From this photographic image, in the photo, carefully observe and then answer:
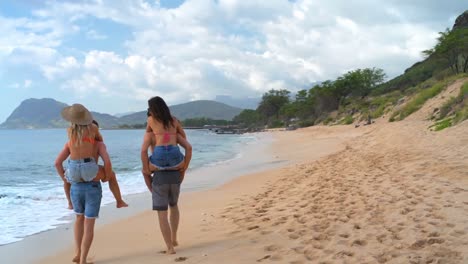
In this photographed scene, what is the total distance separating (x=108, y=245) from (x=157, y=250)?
1.06 meters

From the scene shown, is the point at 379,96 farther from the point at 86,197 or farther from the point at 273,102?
the point at 86,197

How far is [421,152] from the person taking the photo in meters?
10.1

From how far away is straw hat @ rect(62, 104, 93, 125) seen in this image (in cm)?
432

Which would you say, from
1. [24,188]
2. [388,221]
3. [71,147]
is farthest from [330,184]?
[24,188]

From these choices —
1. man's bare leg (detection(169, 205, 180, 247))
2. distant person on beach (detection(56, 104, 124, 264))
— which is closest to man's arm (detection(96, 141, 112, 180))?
distant person on beach (detection(56, 104, 124, 264))

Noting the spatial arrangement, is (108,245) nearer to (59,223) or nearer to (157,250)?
(157,250)

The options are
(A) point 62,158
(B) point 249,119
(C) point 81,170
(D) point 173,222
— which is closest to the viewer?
(C) point 81,170

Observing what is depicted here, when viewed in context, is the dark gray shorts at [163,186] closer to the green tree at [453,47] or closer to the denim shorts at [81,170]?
the denim shorts at [81,170]

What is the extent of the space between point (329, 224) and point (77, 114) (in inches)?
125

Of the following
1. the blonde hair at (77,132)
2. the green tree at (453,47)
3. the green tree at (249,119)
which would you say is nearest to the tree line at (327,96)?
the green tree at (249,119)

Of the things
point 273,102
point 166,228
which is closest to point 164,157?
point 166,228

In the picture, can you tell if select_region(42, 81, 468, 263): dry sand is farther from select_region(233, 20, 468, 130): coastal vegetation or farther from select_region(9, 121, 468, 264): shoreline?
select_region(233, 20, 468, 130): coastal vegetation

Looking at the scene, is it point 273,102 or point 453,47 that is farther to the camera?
point 273,102

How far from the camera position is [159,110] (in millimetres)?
4500
